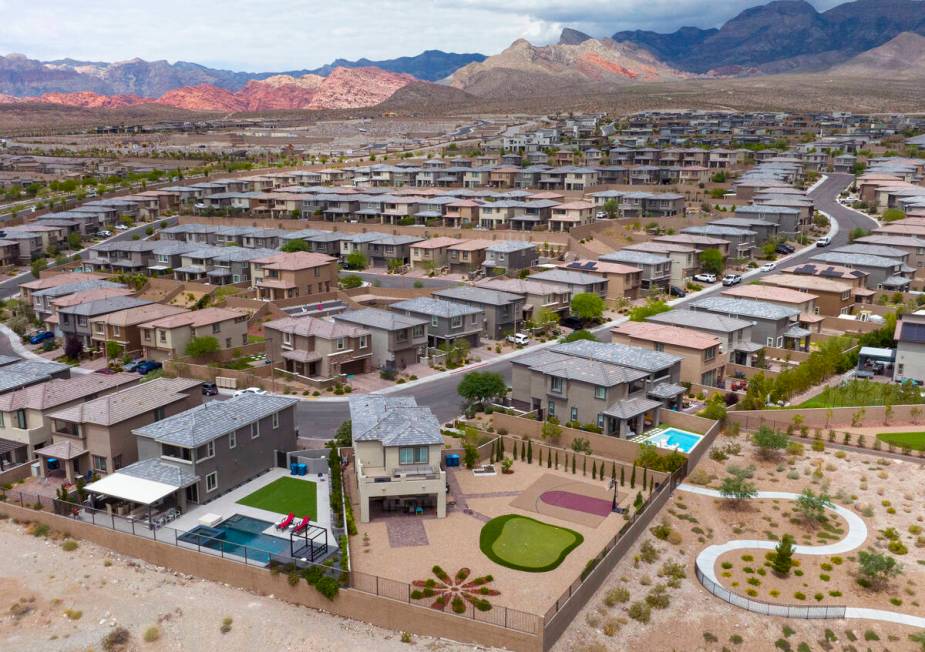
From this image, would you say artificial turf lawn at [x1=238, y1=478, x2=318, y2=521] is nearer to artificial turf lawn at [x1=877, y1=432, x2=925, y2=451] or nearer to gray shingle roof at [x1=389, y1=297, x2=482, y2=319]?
gray shingle roof at [x1=389, y1=297, x2=482, y2=319]

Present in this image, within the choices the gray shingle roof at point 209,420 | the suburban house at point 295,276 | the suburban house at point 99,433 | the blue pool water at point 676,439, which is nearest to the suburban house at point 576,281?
the suburban house at point 295,276

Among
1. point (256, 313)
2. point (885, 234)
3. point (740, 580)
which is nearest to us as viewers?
point (740, 580)

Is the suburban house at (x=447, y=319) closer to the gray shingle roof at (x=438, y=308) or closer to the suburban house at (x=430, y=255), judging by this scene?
the gray shingle roof at (x=438, y=308)

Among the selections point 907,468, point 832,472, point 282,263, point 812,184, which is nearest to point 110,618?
point 832,472

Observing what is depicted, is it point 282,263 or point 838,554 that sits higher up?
point 282,263

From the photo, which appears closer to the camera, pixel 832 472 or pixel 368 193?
pixel 832 472

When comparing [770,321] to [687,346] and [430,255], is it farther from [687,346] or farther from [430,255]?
[430,255]

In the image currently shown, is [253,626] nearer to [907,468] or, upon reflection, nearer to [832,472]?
[832,472]
